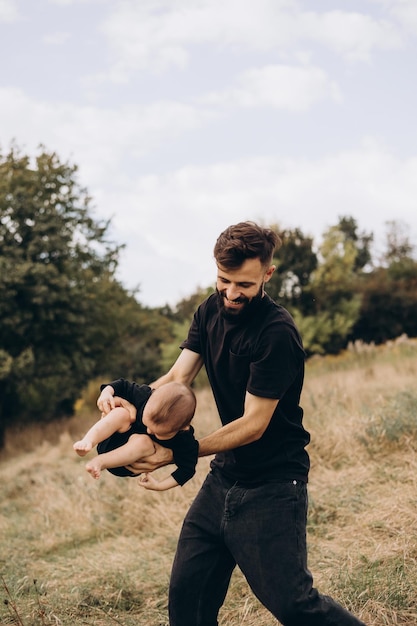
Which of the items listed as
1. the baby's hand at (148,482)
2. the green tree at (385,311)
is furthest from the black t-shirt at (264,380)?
the green tree at (385,311)

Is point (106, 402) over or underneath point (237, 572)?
over

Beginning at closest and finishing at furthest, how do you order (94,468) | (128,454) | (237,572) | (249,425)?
(249,425) → (94,468) → (128,454) → (237,572)

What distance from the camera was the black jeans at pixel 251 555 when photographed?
2.88 m

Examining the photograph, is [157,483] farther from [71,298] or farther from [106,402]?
[71,298]

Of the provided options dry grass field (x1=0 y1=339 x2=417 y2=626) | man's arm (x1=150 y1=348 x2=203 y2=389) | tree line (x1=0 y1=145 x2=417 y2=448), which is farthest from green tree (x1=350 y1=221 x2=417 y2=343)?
man's arm (x1=150 y1=348 x2=203 y2=389)

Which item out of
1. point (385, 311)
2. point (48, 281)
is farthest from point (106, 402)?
point (385, 311)

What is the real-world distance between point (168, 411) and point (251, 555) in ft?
2.52

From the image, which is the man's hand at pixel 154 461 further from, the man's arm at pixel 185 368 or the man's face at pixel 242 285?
the man's face at pixel 242 285

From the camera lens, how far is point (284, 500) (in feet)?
10.1

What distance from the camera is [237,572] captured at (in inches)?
209

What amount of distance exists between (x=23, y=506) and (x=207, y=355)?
798 cm

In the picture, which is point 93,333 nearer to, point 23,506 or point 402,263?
point 23,506

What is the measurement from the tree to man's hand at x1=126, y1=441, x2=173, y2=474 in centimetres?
1654

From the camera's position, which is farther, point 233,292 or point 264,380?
point 233,292
